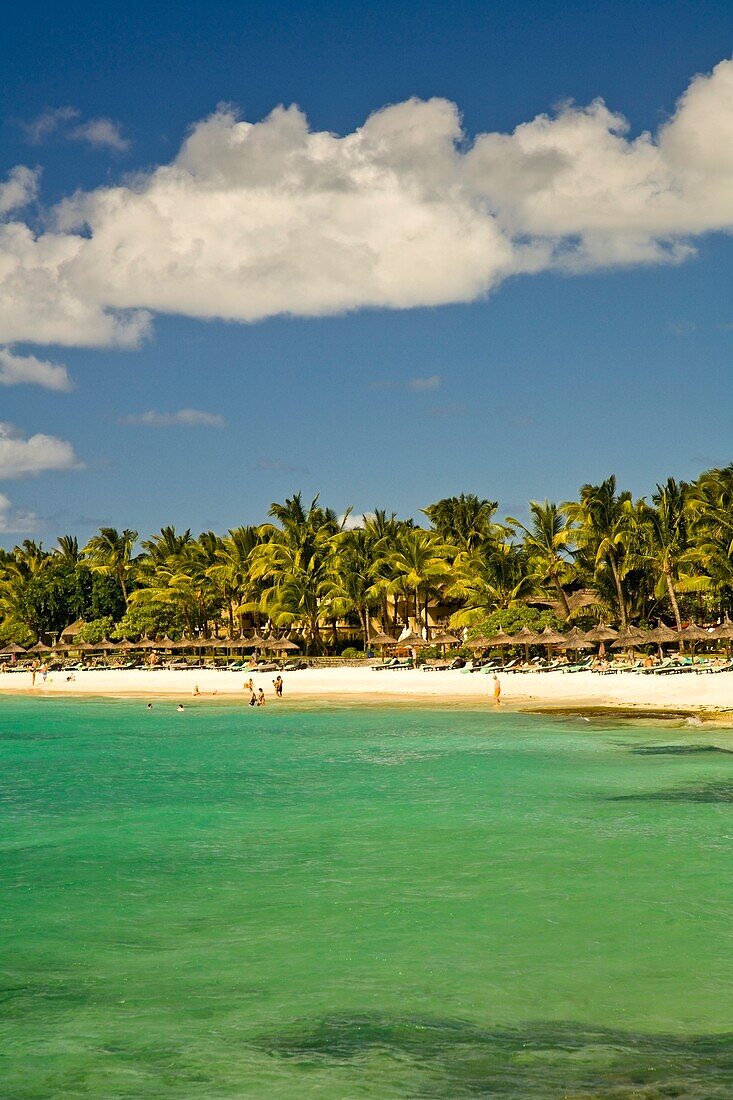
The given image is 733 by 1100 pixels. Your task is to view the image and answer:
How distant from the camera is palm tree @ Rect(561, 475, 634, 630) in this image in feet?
161

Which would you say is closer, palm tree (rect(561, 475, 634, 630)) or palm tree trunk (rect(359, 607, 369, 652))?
palm tree (rect(561, 475, 634, 630))

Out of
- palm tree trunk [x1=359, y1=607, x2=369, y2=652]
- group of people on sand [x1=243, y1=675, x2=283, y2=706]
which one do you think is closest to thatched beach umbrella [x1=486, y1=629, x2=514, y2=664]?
group of people on sand [x1=243, y1=675, x2=283, y2=706]

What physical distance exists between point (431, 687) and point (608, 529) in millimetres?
A: 12939

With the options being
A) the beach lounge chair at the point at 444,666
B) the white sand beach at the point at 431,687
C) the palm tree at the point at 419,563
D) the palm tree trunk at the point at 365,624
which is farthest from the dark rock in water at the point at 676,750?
the palm tree trunk at the point at 365,624

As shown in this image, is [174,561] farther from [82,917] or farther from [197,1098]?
[197,1098]

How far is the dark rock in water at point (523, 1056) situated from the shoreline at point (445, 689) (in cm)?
2142

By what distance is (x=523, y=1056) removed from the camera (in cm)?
749

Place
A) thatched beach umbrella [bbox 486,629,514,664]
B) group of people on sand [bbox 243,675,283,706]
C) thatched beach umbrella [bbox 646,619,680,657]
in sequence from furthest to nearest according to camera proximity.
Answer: thatched beach umbrella [bbox 486,629,514,664] → thatched beach umbrella [bbox 646,619,680,657] → group of people on sand [bbox 243,675,283,706]

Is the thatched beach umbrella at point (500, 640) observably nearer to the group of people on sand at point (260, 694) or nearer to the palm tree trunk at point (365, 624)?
the group of people on sand at point (260, 694)

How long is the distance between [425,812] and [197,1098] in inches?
397

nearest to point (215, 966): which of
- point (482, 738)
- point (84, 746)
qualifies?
point (482, 738)

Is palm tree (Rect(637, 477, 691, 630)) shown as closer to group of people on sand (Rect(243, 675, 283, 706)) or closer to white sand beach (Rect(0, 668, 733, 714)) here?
white sand beach (Rect(0, 668, 733, 714))

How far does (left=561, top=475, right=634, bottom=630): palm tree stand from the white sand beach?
832 centimetres

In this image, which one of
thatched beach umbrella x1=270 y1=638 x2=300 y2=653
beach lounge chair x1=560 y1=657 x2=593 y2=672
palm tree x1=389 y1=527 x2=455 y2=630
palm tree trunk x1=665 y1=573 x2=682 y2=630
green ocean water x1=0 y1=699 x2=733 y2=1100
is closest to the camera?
green ocean water x1=0 y1=699 x2=733 y2=1100
